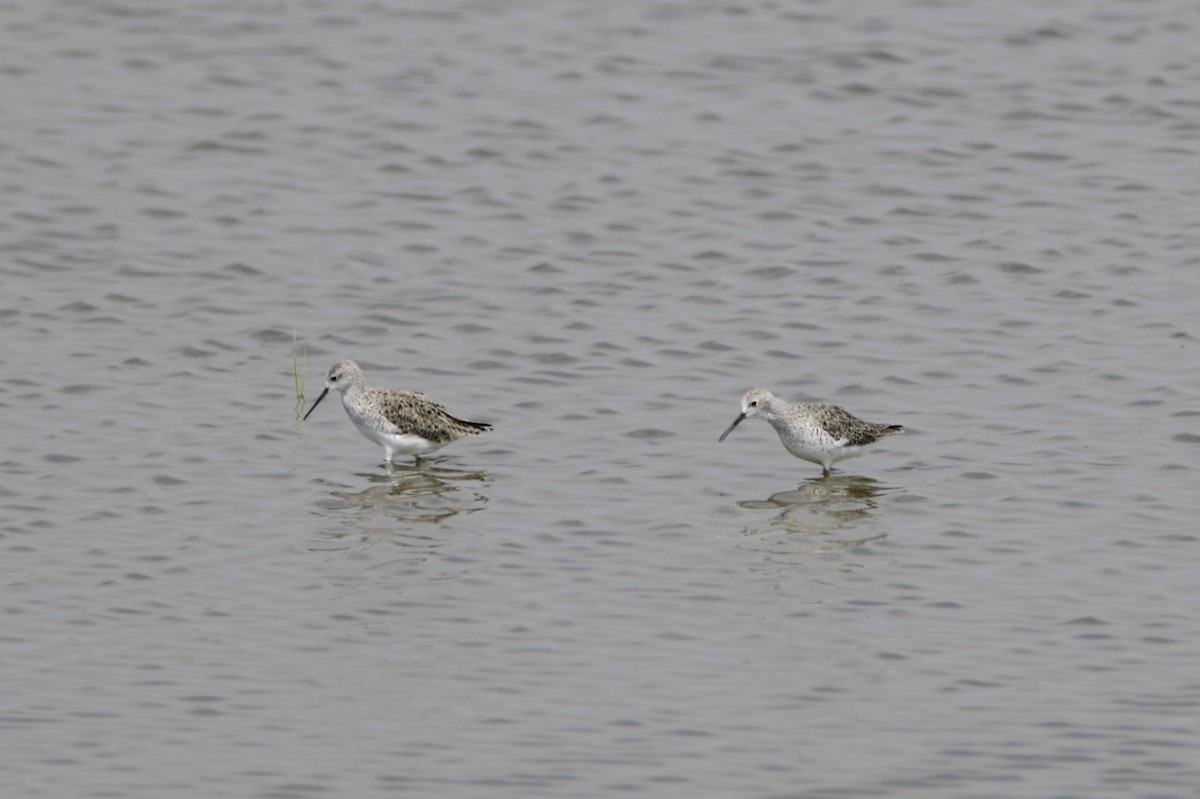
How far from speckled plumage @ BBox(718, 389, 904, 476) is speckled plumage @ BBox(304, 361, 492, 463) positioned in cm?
238

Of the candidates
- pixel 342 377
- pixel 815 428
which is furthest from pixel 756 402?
pixel 342 377

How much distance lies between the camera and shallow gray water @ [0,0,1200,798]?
1125 centimetres

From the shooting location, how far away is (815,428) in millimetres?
16219

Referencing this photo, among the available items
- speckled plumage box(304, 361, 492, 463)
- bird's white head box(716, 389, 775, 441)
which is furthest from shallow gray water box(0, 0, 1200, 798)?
bird's white head box(716, 389, 775, 441)

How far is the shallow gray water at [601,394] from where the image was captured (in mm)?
11250

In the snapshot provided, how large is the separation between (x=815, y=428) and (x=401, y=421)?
11.5 ft

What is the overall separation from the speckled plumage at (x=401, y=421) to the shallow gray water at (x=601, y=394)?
0.99ft

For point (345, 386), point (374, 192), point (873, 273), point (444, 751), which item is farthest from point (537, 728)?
point (374, 192)

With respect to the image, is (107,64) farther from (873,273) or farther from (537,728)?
(537,728)

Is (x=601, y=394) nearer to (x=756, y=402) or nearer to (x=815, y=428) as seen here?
(x=756, y=402)

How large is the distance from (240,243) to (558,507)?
807cm

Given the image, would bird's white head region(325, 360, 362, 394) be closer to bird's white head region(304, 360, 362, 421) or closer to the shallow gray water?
bird's white head region(304, 360, 362, 421)

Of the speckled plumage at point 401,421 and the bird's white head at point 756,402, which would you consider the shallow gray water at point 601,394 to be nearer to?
the speckled plumage at point 401,421

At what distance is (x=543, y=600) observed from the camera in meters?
13.3
